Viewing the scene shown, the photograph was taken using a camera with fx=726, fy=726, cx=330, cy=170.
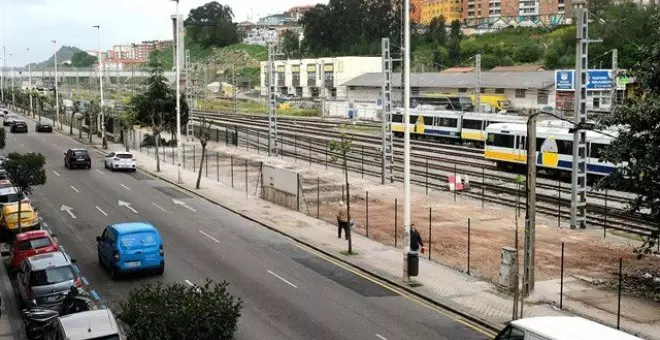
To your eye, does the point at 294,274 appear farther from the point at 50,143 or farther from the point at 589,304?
the point at 50,143

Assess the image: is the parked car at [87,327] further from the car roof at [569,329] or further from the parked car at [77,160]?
the parked car at [77,160]

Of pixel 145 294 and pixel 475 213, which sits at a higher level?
pixel 145 294

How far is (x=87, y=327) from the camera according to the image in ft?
45.7

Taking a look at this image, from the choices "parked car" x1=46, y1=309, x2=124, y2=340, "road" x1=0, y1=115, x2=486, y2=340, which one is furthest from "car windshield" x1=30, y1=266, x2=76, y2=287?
"parked car" x1=46, y1=309, x2=124, y2=340

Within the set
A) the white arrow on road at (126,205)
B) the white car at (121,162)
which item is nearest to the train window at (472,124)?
the white car at (121,162)

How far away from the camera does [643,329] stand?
17531 mm

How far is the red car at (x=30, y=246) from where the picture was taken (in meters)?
22.2

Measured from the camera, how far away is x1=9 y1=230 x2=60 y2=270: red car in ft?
73.0

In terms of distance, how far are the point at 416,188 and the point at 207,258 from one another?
18.9 metres

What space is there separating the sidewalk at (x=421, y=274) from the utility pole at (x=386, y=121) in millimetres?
9464

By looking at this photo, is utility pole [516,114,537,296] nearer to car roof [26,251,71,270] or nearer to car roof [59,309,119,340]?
car roof [59,309,119,340]

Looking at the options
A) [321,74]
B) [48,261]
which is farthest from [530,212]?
[321,74]

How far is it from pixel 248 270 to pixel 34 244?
6682 millimetres

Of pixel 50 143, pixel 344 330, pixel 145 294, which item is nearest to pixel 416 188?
pixel 344 330
